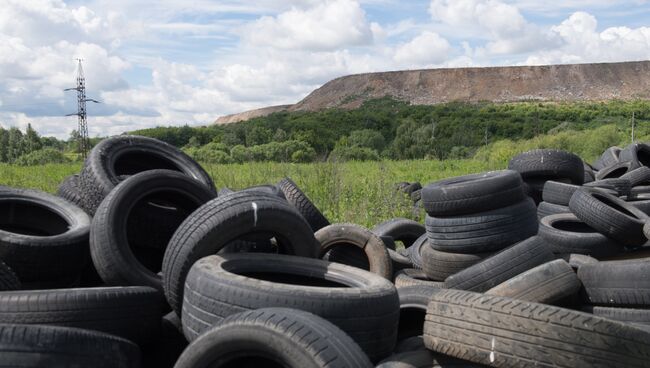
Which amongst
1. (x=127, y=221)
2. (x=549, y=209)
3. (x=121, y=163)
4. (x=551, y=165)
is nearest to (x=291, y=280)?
(x=127, y=221)

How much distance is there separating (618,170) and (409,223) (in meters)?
5.30

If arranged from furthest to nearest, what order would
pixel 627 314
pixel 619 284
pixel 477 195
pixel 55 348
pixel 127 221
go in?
1. pixel 477 195
2. pixel 127 221
3. pixel 619 284
4. pixel 627 314
5. pixel 55 348

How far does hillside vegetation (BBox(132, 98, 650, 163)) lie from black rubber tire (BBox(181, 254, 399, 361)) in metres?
28.2

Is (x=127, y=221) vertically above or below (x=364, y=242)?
above

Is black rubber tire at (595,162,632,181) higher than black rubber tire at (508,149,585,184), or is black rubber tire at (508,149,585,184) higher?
black rubber tire at (508,149,585,184)

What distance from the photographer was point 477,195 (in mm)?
6309

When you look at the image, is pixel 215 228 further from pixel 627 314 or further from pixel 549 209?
pixel 549 209

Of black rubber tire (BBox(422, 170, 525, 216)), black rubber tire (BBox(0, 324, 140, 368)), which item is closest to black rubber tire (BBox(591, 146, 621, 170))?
black rubber tire (BBox(422, 170, 525, 216))

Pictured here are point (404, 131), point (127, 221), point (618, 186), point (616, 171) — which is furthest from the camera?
point (404, 131)

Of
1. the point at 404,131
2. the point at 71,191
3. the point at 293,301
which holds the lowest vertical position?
the point at 404,131

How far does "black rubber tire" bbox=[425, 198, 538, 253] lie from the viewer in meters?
6.32

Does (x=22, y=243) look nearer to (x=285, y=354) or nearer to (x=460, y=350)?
(x=285, y=354)

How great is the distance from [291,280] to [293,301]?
1305 millimetres

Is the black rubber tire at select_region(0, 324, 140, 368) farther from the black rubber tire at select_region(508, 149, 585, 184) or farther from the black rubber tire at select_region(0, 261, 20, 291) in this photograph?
the black rubber tire at select_region(508, 149, 585, 184)
